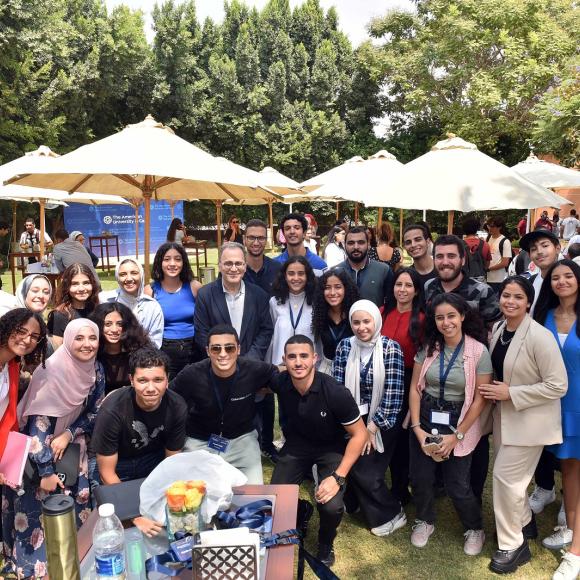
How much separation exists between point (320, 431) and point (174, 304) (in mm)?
1739

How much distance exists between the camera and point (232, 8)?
27.2 m

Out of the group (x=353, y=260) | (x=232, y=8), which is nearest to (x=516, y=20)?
(x=232, y=8)

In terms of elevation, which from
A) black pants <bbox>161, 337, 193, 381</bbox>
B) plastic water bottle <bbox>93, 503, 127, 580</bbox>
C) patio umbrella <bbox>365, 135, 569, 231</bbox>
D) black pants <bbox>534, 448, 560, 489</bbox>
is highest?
patio umbrella <bbox>365, 135, 569, 231</bbox>

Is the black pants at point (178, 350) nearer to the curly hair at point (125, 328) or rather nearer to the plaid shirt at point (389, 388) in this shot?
the curly hair at point (125, 328)

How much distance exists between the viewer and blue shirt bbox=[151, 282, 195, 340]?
4685mm

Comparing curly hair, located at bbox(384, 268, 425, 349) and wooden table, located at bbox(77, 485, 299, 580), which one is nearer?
wooden table, located at bbox(77, 485, 299, 580)

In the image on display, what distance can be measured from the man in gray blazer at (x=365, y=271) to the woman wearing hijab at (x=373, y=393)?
77 cm

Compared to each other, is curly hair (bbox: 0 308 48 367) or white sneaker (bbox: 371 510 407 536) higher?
curly hair (bbox: 0 308 48 367)

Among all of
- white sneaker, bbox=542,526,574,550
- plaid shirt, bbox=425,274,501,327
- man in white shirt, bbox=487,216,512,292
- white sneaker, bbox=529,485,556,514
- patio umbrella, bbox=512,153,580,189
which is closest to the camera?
white sneaker, bbox=542,526,574,550

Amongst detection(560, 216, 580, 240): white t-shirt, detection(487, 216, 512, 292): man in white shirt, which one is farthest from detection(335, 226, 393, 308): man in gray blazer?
detection(560, 216, 580, 240): white t-shirt

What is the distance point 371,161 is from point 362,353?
22.7ft

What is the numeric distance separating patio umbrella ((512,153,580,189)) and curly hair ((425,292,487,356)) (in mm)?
7719

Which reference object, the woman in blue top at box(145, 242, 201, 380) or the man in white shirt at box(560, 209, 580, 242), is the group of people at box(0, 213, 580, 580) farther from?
the man in white shirt at box(560, 209, 580, 242)

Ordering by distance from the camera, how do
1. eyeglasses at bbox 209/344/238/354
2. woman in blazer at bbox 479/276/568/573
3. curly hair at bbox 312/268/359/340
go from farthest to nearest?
curly hair at bbox 312/268/359/340 → eyeglasses at bbox 209/344/238/354 → woman in blazer at bbox 479/276/568/573
